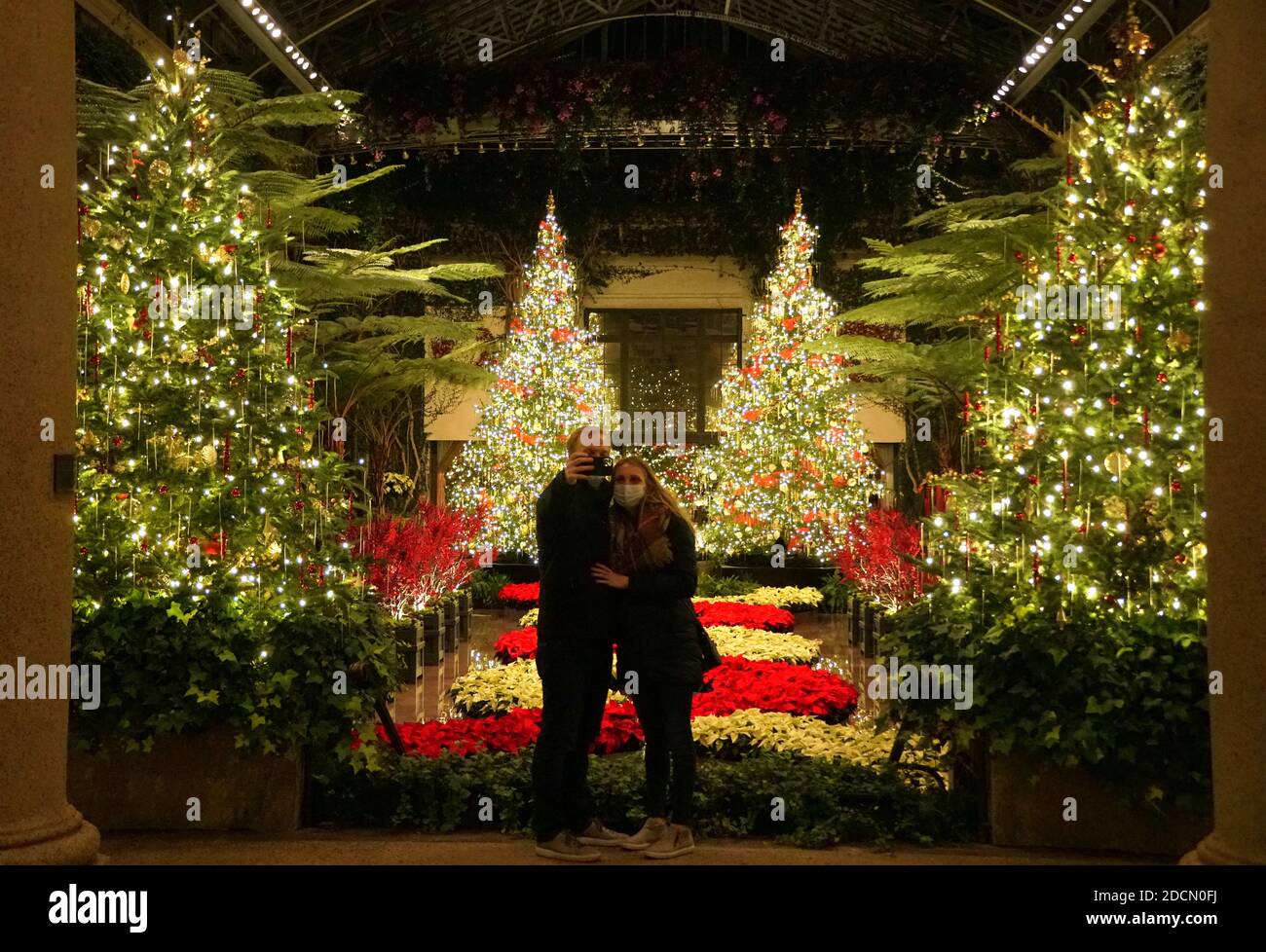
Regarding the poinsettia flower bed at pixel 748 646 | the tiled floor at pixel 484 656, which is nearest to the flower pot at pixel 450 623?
the tiled floor at pixel 484 656

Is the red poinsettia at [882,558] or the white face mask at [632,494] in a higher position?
the white face mask at [632,494]

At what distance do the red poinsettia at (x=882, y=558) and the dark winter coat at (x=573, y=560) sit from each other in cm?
562

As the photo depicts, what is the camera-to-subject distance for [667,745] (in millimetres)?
5004

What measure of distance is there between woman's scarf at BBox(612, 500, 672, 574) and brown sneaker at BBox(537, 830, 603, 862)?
111 centimetres

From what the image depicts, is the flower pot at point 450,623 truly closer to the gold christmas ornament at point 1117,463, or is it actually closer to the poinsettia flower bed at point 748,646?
the poinsettia flower bed at point 748,646

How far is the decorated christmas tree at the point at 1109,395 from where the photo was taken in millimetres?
5609

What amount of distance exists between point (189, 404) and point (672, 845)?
3309 mm

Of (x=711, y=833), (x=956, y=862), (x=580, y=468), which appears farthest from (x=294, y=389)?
(x=956, y=862)

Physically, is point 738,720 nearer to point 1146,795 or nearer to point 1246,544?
point 1146,795

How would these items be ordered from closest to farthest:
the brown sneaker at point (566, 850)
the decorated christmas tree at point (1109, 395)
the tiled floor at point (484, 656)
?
1. the brown sneaker at point (566, 850)
2. the decorated christmas tree at point (1109, 395)
3. the tiled floor at point (484, 656)

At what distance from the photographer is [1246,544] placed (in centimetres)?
392

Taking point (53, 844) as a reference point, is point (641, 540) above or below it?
above

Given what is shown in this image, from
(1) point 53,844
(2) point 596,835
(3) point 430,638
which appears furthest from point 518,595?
(1) point 53,844

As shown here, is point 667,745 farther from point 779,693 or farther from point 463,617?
point 463,617
